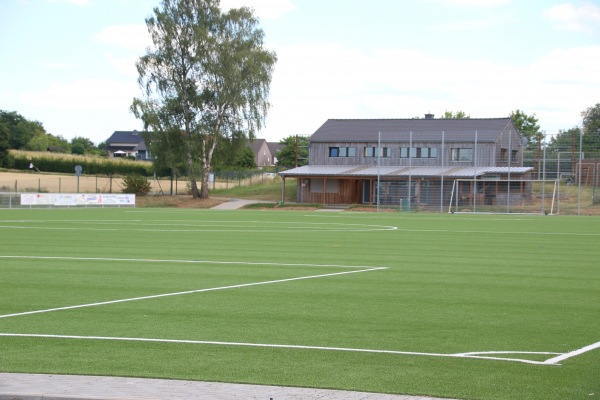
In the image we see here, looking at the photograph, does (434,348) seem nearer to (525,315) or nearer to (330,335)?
(330,335)

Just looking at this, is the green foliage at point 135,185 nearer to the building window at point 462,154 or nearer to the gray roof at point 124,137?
the building window at point 462,154

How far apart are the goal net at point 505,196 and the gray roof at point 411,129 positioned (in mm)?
7641

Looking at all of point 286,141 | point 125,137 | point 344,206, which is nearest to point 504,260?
point 344,206

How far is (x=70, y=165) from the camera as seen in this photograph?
101312 mm

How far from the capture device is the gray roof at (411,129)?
73000mm

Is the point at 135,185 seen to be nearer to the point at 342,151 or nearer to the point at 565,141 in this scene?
the point at 342,151

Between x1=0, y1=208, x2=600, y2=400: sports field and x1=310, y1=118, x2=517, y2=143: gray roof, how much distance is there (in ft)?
157

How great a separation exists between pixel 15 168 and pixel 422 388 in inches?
3845

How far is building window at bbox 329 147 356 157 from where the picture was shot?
3071 inches

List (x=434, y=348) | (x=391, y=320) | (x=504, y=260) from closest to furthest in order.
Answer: (x=434, y=348)
(x=391, y=320)
(x=504, y=260)

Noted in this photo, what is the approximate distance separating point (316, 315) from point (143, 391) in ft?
17.2

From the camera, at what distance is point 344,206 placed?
6956 centimetres

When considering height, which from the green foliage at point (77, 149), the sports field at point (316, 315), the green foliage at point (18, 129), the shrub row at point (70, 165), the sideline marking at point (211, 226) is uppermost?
the green foliage at point (18, 129)

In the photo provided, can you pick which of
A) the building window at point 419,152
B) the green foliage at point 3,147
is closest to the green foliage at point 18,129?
the green foliage at point 3,147
